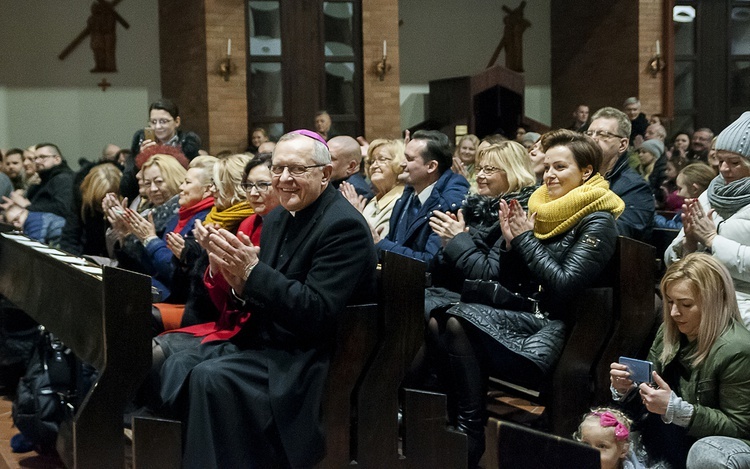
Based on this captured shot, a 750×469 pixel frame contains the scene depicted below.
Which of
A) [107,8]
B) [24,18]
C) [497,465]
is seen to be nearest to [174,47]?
[107,8]

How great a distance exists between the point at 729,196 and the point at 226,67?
330 inches

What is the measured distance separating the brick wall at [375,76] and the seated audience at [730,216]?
816 centimetres

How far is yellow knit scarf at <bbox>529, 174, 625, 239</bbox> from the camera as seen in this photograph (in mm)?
4359

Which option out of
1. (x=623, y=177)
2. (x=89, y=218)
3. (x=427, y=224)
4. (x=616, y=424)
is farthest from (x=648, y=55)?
(x=616, y=424)

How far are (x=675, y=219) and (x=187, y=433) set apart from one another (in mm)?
3458

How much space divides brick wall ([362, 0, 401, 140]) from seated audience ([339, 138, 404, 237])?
6.06 meters

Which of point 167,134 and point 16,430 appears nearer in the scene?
point 16,430

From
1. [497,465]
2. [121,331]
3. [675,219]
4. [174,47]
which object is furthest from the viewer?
[174,47]

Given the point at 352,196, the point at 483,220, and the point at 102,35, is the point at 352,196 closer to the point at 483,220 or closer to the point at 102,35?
the point at 483,220

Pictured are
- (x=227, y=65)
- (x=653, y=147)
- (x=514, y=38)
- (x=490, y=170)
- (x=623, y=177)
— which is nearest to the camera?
(x=490, y=170)

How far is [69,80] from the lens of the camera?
14297mm

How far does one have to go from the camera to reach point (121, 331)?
3801 mm

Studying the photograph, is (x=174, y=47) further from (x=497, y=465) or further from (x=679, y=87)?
(x=497, y=465)

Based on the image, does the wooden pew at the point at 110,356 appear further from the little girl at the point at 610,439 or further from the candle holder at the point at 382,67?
the candle holder at the point at 382,67
